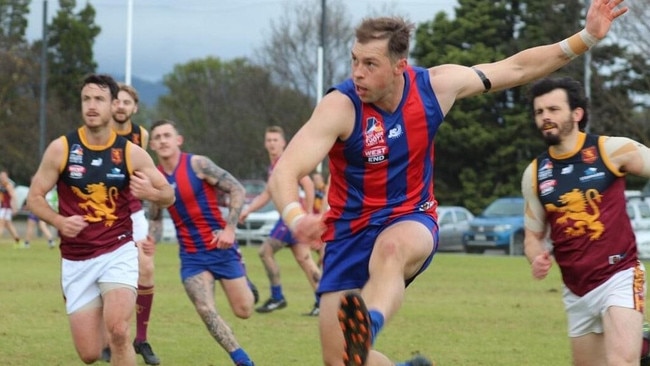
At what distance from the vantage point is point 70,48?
62.5 meters

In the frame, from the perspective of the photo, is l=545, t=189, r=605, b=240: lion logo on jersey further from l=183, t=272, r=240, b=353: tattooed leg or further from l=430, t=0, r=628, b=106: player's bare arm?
l=183, t=272, r=240, b=353: tattooed leg

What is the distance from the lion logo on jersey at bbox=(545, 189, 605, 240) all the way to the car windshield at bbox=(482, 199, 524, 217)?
92.0ft

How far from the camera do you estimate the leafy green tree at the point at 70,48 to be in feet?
198

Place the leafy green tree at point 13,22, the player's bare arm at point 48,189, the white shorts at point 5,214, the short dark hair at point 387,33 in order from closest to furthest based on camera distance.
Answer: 1. the short dark hair at point 387,33
2. the player's bare arm at point 48,189
3. the white shorts at point 5,214
4. the leafy green tree at point 13,22

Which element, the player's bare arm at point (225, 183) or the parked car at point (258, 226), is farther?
the parked car at point (258, 226)

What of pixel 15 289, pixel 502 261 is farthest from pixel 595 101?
pixel 15 289

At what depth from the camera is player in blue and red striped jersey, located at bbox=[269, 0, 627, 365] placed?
6.03 meters

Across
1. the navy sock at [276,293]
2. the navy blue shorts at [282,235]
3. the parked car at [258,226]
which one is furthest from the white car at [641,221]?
the navy sock at [276,293]

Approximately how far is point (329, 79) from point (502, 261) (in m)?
19.3

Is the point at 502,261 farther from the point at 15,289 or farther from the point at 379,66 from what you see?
the point at 379,66

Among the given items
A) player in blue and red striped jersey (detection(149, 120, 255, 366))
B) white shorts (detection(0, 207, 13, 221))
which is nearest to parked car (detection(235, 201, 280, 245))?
white shorts (detection(0, 207, 13, 221))

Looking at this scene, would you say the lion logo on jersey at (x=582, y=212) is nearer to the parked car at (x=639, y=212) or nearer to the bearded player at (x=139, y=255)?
the bearded player at (x=139, y=255)

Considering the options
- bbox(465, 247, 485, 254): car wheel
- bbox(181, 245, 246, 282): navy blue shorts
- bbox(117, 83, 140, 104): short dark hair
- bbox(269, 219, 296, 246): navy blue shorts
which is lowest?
bbox(465, 247, 485, 254): car wheel

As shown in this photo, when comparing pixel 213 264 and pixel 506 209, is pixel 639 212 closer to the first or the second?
pixel 506 209
